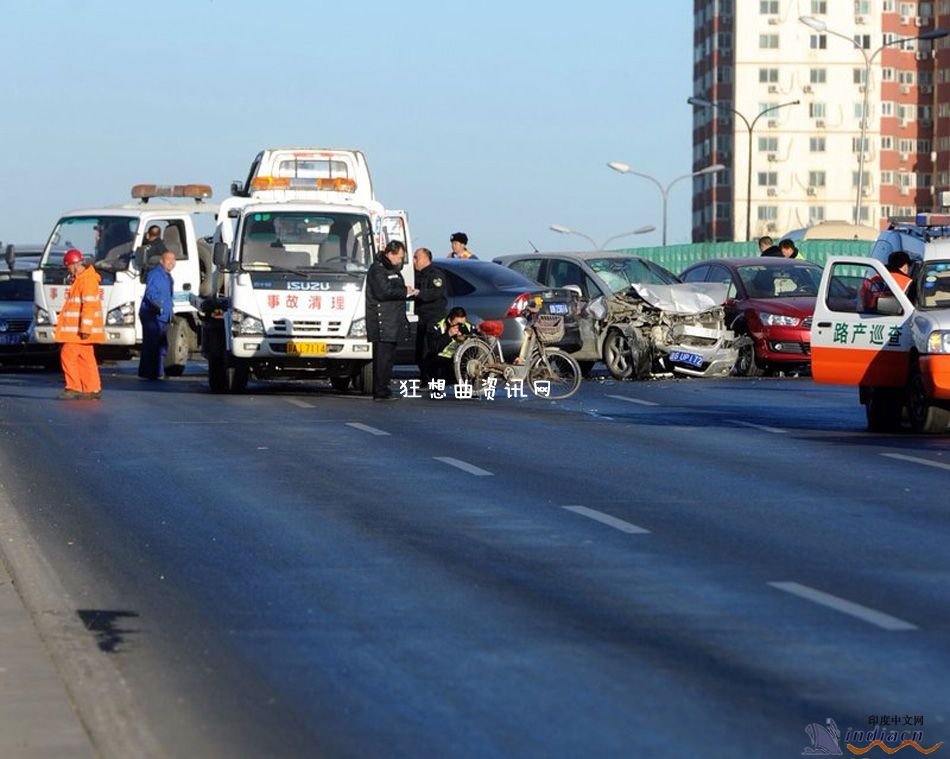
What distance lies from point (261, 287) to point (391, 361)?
205 centimetres

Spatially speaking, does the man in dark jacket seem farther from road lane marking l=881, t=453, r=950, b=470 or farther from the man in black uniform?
road lane marking l=881, t=453, r=950, b=470

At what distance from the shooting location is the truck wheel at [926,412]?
72.1 ft

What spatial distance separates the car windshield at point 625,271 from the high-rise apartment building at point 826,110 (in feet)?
378

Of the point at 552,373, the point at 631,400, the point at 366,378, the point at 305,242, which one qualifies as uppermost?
the point at 305,242

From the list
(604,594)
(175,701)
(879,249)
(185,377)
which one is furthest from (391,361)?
(175,701)

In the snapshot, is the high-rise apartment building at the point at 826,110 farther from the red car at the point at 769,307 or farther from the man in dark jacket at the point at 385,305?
the man in dark jacket at the point at 385,305

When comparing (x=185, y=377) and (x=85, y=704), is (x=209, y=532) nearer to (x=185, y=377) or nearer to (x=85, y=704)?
(x=85, y=704)

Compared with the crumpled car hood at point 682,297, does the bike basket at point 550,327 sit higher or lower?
lower

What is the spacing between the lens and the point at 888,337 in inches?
874

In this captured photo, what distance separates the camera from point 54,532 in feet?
46.3

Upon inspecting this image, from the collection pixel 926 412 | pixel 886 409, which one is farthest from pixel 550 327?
pixel 926 412

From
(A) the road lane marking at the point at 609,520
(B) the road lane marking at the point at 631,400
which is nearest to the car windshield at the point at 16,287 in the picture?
(B) the road lane marking at the point at 631,400

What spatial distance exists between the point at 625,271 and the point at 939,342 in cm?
1547

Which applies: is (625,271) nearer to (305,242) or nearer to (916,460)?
(305,242)
